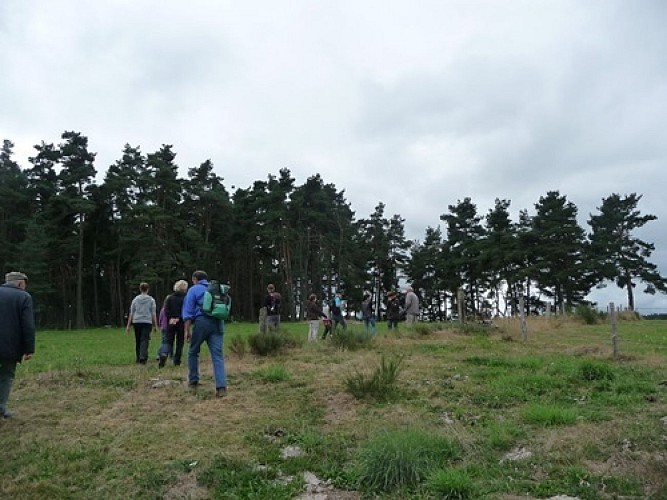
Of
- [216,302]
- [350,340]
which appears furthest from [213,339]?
[350,340]

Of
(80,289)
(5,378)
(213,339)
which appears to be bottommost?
(5,378)

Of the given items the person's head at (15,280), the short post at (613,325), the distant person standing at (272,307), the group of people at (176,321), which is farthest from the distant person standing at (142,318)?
the short post at (613,325)

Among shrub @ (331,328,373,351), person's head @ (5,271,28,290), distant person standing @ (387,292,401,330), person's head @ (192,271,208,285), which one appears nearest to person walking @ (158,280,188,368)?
person's head @ (192,271,208,285)

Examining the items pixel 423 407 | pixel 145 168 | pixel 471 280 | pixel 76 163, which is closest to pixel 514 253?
pixel 471 280

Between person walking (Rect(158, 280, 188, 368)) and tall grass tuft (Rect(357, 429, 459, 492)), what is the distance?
253 inches

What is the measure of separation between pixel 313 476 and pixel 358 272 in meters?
54.6

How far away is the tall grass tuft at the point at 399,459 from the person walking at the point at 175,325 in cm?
642

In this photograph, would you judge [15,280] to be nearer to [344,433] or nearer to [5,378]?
[5,378]

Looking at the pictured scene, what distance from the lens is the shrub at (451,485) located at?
4080mm

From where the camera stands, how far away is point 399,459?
176 inches

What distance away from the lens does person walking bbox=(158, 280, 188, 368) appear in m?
10.4

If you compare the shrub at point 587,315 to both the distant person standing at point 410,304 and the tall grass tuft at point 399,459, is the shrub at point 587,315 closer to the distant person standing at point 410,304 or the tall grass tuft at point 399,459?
the distant person standing at point 410,304

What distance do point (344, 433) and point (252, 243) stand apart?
164 ft

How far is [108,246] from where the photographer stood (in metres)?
47.3
